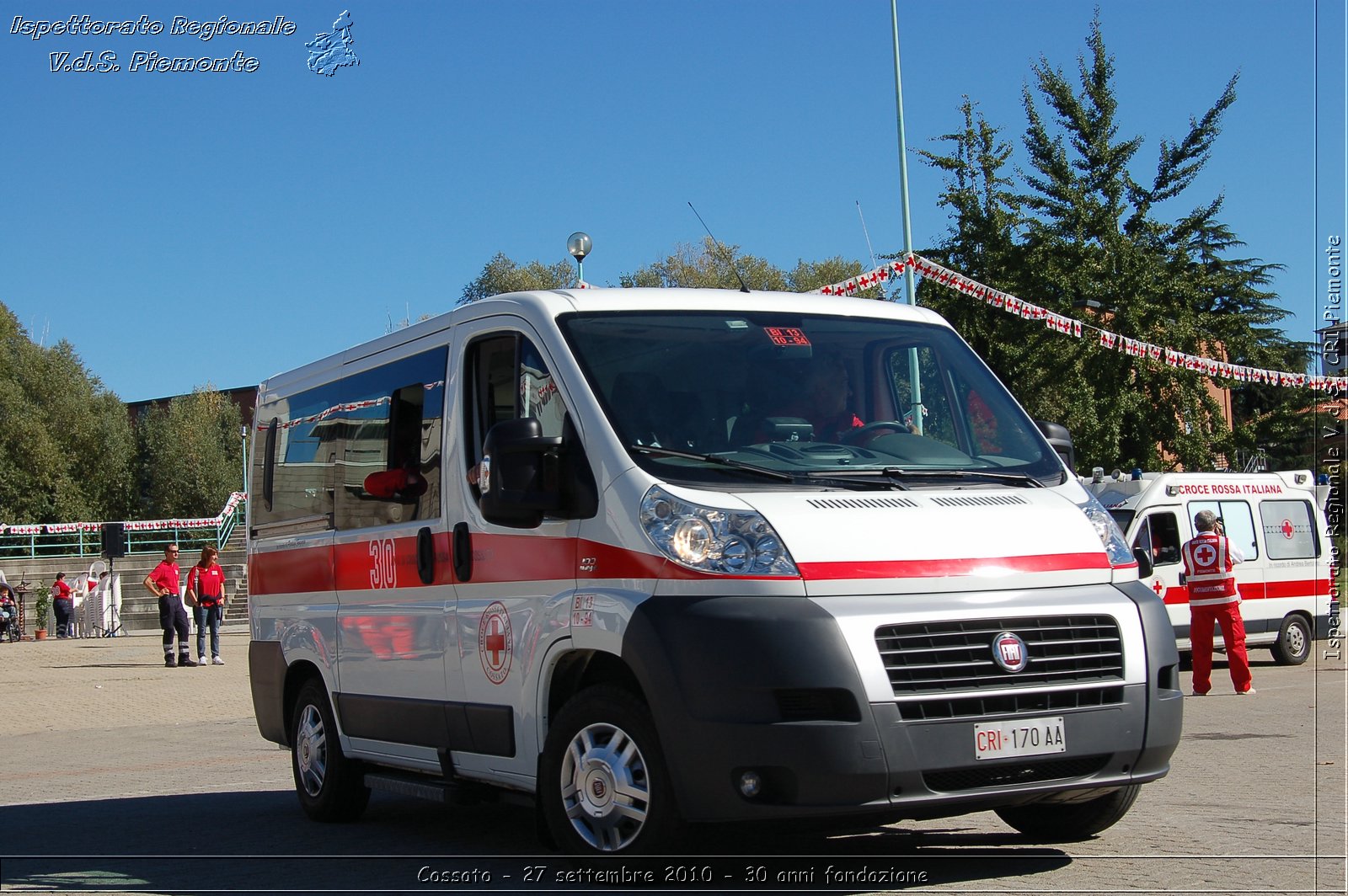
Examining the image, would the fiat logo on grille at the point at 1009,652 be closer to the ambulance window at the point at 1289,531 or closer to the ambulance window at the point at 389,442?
the ambulance window at the point at 389,442

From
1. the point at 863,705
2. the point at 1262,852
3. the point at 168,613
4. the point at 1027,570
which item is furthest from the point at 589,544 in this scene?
A: the point at 168,613

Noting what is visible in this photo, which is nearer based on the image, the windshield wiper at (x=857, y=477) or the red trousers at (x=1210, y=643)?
the windshield wiper at (x=857, y=477)

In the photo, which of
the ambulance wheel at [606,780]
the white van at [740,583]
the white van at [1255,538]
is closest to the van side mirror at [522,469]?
the white van at [740,583]

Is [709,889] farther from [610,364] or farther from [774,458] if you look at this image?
[610,364]

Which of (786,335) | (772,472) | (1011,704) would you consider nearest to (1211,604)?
(786,335)

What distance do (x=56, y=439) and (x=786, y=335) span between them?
6263 centimetres

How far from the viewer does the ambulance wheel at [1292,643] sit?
64.0ft

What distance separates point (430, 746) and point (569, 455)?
6.50 ft

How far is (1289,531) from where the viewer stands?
1991 centimetres

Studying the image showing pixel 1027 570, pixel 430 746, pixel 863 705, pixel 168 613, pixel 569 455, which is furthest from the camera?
pixel 168 613

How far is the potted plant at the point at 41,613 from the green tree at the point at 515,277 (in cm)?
2808

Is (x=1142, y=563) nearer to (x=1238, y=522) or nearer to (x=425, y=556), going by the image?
(x=425, y=556)

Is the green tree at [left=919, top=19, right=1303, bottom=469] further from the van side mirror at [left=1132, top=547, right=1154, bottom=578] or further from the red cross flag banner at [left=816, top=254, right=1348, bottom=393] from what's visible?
the van side mirror at [left=1132, top=547, right=1154, bottom=578]

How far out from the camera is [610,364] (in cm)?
632
